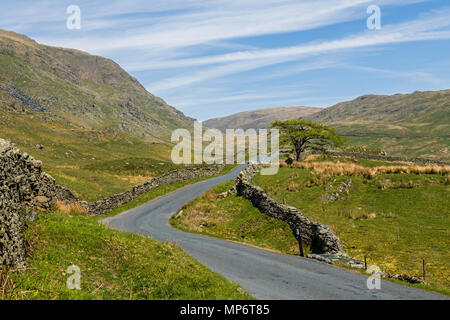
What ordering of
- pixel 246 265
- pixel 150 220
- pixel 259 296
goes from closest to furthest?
pixel 259 296
pixel 246 265
pixel 150 220

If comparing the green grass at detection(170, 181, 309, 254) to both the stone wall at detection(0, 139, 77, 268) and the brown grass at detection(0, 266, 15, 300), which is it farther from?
the brown grass at detection(0, 266, 15, 300)

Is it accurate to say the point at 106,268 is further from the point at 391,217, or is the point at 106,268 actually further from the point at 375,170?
the point at 375,170

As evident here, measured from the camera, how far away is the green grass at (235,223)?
1064 inches

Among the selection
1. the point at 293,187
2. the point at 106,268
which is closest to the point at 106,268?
the point at 106,268

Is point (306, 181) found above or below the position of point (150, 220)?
above

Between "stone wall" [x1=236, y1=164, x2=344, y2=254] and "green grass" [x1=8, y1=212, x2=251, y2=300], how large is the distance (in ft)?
33.9

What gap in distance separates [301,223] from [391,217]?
9.44 meters

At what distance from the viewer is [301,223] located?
26.1 m

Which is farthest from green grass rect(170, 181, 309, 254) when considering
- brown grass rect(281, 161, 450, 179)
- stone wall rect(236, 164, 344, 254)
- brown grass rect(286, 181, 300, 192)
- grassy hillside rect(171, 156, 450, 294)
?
brown grass rect(281, 161, 450, 179)

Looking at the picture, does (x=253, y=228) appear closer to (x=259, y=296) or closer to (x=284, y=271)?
(x=284, y=271)
